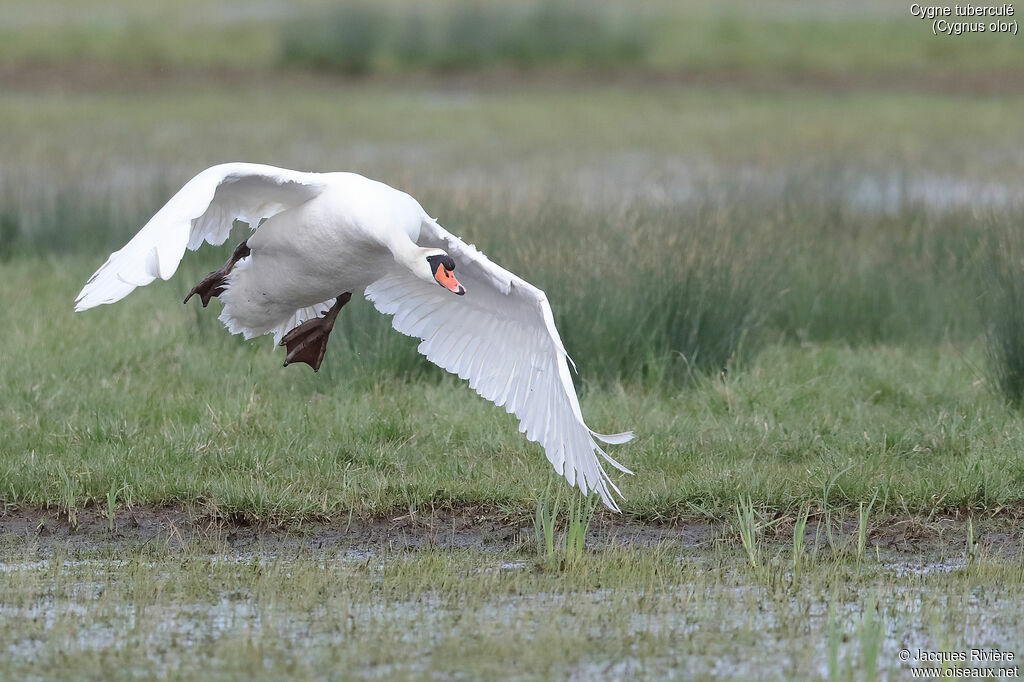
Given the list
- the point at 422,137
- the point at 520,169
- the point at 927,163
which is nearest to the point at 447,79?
the point at 422,137

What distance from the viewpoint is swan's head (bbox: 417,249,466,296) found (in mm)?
6027

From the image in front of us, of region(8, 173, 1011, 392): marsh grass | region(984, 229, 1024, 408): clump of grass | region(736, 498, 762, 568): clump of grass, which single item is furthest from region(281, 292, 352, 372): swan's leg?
region(984, 229, 1024, 408): clump of grass

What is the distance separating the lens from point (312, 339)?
7055 millimetres

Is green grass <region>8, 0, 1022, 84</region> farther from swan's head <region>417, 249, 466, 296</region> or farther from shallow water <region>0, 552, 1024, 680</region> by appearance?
shallow water <region>0, 552, 1024, 680</region>

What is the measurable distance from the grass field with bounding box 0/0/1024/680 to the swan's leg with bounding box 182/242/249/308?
0.73 meters

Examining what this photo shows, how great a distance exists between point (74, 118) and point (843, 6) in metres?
23.3

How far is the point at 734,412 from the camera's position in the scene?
773 cm

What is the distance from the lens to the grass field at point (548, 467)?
16.6 ft

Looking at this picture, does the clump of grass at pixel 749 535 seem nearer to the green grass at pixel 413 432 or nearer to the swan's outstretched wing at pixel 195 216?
the green grass at pixel 413 432

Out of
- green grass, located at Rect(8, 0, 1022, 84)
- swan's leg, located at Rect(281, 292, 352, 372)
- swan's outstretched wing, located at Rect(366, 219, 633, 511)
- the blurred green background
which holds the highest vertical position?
swan's outstretched wing, located at Rect(366, 219, 633, 511)

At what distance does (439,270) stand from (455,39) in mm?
25061

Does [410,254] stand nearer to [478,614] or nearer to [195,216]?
[195,216]

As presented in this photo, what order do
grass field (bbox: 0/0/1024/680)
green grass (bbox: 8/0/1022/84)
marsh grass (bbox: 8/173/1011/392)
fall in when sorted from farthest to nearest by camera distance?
1. green grass (bbox: 8/0/1022/84)
2. marsh grass (bbox: 8/173/1011/392)
3. grass field (bbox: 0/0/1024/680)

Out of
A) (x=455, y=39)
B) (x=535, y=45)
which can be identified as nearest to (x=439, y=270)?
(x=455, y=39)
